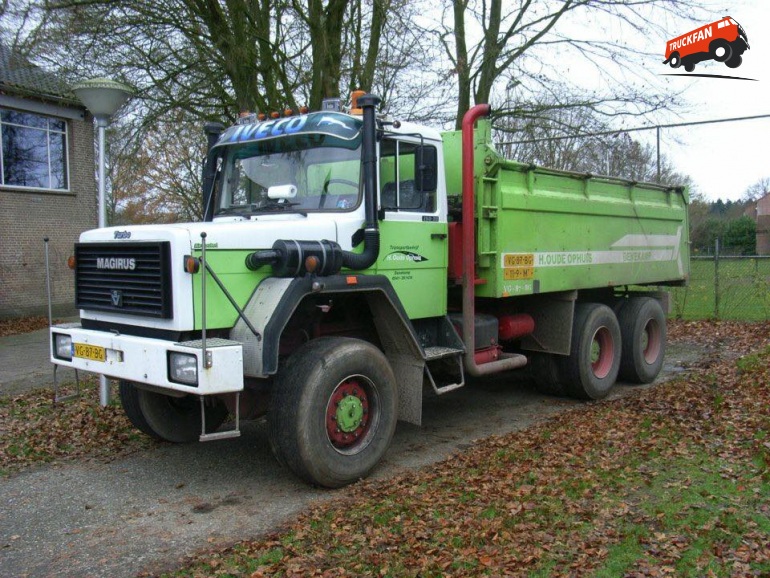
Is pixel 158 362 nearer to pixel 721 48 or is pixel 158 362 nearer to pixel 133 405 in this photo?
pixel 133 405

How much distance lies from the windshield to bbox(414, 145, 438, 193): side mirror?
19.7 inches

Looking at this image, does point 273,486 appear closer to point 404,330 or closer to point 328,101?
point 404,330

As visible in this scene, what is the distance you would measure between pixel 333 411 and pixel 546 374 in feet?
12.7

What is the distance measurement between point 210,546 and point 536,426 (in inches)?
150

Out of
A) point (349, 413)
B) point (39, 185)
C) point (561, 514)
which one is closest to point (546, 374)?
point (349, 413)

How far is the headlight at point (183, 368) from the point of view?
4.77 m

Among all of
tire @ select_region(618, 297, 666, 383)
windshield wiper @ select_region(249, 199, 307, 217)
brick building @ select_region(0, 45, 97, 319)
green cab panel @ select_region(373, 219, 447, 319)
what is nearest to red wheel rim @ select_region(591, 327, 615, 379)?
tire @ select_region(618, 297, 666, 383)

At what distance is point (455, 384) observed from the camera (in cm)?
668

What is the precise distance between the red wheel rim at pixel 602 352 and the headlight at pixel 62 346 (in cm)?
578

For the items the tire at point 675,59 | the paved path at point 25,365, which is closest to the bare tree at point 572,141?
the tire at point 675,59

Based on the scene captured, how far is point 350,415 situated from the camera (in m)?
5.58

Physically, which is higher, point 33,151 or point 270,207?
point 33,151

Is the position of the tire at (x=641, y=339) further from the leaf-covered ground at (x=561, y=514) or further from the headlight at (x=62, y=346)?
the headlight at (x=62, y=346)

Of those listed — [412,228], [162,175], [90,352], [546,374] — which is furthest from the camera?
[162,175]
